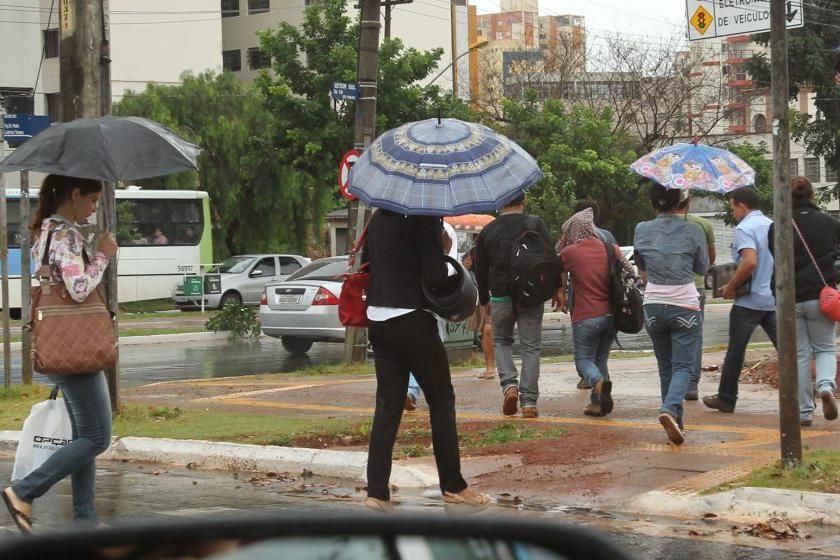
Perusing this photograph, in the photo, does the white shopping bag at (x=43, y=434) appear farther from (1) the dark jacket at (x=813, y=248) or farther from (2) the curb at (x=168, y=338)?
A: (2) the curb at (x=168, y=338)

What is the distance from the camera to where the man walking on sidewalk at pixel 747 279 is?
415 inches

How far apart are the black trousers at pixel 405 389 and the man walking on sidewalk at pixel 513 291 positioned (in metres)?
3.23

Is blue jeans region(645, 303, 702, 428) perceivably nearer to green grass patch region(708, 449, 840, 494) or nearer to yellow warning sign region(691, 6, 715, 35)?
green grass patch region(708, 449, 840, 494)

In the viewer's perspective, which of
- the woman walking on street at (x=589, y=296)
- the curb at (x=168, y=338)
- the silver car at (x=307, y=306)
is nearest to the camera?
the woman walking on street at (x=589, y=296)

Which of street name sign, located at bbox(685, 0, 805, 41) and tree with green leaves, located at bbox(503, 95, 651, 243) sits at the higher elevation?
tree with green leaves, located at bbox(503, 95, 651, 243)

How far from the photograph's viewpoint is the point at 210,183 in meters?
45.3

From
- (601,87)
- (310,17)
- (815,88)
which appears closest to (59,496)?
(310,17)

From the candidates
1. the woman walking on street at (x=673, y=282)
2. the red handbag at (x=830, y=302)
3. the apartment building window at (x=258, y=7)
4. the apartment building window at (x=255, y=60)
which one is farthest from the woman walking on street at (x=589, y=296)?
the apartment building window at (x=258, y=7)

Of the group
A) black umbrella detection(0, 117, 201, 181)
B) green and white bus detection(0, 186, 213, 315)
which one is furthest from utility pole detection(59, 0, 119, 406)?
green and white bus detection(0, 186, 213, 315)

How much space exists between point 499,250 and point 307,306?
10.5m

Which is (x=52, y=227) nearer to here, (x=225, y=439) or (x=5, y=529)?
(x=5, y=529)

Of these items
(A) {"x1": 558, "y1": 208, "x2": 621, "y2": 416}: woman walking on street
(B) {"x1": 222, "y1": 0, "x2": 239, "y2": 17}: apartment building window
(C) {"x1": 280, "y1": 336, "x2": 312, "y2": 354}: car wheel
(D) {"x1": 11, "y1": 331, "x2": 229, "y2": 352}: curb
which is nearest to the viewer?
(A) {"x1": 558, "y1": 208, "x2": 621, "y2": 416}: woman walking on street

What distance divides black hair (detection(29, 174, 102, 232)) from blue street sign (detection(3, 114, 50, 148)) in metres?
8.49

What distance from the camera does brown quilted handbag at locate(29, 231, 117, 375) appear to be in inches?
251
